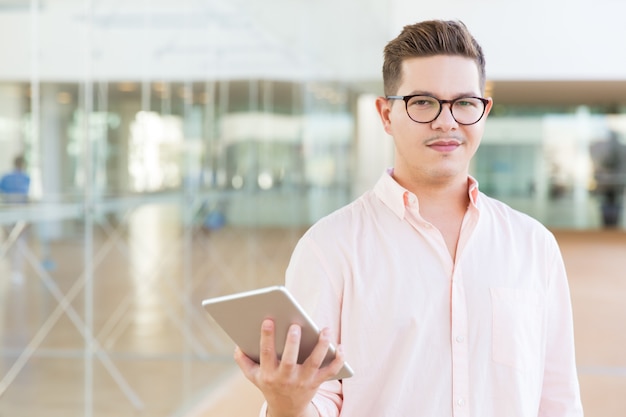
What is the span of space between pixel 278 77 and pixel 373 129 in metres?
10.5

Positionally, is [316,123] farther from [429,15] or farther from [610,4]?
[610,4]

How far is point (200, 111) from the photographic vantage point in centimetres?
670

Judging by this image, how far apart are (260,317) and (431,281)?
1.30 ft

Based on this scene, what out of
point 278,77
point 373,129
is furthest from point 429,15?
point 278,77

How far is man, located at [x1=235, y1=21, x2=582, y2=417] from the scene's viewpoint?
177 centimetres

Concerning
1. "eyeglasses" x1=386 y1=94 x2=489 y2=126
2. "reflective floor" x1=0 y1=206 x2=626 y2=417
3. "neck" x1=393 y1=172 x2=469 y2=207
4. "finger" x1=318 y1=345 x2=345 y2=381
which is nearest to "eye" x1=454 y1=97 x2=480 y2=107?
"eyeglasses" x1=386 y1=94 x2=489 y2=126

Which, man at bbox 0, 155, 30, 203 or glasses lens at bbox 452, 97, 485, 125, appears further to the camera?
man at bbox 0, 155, 30, 203

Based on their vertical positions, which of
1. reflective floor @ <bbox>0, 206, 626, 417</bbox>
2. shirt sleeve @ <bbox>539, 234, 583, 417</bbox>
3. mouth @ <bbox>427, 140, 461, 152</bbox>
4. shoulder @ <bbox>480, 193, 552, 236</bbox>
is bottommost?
reflective floor @ <bbox>0, 206, 626, 417</bbox>

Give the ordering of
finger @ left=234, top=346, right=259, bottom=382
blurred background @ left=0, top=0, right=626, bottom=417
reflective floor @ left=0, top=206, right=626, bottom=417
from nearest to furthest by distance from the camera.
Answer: finger @ left=234, top=346, right=259, bottom=382, blurred background @ left=0, top=0, right=626, bottom=417, reflective floor @ left=0, top=206, right=626, bottom=417

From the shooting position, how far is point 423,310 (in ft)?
5.86

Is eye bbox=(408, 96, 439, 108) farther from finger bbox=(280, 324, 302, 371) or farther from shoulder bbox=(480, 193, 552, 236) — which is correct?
finger bbox=(280, 324, 302, 371)

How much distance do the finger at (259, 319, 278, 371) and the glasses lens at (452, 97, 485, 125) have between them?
55 centimetres

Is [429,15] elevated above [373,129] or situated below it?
above

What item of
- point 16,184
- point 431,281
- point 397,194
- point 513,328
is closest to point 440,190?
point 397,194
